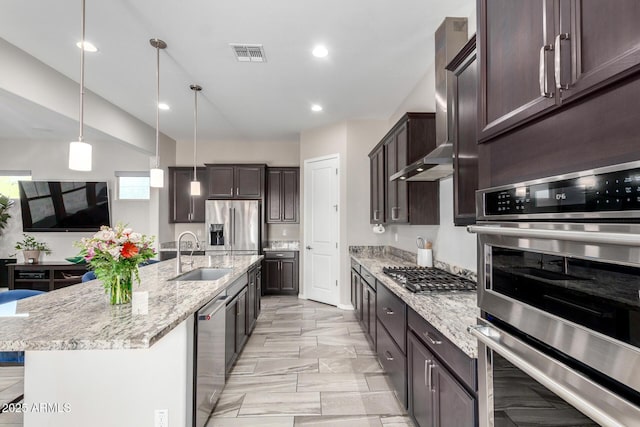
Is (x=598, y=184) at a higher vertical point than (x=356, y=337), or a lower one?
higher

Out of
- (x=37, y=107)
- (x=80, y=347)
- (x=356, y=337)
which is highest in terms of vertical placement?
(x=37, y=107)

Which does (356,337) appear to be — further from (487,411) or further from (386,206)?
(487,411)

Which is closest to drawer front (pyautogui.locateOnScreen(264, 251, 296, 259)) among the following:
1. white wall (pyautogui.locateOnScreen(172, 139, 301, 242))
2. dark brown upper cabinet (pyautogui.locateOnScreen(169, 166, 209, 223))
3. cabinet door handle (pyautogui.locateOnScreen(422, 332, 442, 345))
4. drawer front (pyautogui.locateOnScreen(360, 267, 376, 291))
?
white wall (pyautogui.locateOnScreen(172, 139, 301, 242))

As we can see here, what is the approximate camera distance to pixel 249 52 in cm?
296

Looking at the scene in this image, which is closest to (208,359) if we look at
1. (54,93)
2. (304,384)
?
(304,384)

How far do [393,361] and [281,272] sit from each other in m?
3.71

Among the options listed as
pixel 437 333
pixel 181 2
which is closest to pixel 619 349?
pixel 437 333

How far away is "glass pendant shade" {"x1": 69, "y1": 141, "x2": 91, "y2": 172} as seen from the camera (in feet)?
6.55

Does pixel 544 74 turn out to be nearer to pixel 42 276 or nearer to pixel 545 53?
pixel 545 53

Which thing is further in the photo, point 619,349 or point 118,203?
point 118,203

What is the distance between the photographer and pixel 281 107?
14.5 feet

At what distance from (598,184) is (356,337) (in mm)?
3450

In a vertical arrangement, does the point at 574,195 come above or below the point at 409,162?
below

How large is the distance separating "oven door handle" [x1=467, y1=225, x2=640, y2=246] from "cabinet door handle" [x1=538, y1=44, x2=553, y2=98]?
0.34 meters
